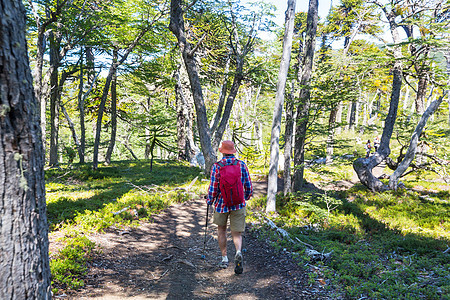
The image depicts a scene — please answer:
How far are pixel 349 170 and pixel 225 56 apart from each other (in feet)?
40.6

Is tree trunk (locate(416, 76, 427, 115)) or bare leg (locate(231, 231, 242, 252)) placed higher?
tree trunk (locate(416, 76, 427, 115))

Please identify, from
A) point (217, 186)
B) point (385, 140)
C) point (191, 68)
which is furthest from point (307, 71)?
point (217, 186)

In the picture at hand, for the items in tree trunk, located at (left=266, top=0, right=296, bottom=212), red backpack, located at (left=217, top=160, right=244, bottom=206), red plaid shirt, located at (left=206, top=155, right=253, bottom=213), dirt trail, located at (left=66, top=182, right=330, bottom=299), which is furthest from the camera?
tree trunk, located at (left=266, top=0, right=296, bottom=212)

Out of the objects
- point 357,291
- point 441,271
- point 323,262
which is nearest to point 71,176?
point 323,262

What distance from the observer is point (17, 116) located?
200 cm

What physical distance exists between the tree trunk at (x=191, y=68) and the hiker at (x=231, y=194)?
6.27 metres

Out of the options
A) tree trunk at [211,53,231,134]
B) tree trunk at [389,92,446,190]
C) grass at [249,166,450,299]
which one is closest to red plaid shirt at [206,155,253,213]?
grass at [249,166,450,299]

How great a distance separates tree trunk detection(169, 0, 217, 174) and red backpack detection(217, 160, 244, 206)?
655 centimetres

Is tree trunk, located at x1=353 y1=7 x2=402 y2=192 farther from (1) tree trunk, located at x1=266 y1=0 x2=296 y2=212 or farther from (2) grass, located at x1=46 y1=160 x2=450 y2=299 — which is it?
(1) tree trunk, located at x1=266 y1=0 x2=296 y2=212

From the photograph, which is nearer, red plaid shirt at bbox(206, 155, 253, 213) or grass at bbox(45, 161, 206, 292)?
grass at bbox(45, 161, 206, 292)

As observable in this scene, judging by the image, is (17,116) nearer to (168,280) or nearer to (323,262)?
(168,280)

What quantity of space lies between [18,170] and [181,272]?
3593 mm

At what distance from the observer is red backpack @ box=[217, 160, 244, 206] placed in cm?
461

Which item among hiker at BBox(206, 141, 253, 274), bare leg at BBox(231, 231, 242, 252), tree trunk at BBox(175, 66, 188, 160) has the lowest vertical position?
bare leg at BBox(231, 231, 242, 252)
